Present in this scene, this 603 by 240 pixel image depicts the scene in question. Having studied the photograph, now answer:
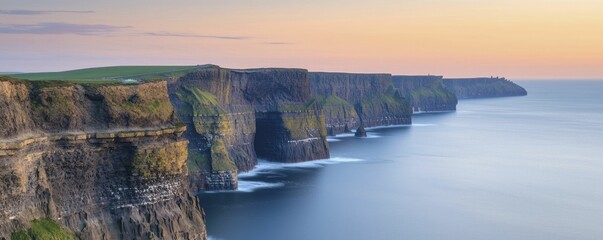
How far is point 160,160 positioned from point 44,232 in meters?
15.4

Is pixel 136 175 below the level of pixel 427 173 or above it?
above

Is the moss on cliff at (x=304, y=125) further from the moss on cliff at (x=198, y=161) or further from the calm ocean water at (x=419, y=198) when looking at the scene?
the moss on cliff at (x=198, y=161)

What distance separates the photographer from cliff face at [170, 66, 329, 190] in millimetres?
110750

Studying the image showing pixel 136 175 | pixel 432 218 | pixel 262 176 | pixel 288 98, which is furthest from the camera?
pixel 288 98

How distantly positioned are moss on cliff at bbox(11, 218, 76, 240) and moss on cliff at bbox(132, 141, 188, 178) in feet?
33.2

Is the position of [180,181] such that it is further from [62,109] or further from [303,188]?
[303,188]

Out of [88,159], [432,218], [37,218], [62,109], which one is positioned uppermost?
[62,109]

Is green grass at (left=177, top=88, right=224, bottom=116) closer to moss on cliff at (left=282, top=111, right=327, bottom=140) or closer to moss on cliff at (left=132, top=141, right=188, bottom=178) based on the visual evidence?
moss on cliff at (left=282, top=111, right=327, bottom=140)

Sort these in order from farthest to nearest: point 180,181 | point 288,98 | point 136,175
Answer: point 288,98 → point 180,181 → point 136,175

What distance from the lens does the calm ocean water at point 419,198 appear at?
88.9 meters

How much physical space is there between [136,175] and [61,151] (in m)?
7.94

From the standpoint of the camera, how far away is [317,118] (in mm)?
153000

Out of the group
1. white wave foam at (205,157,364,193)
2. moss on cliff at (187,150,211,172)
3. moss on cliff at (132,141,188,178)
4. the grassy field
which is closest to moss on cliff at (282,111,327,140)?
white wave foam at (205,157,364,193)

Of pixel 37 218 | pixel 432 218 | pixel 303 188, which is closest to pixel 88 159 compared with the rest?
pixel 37 218
